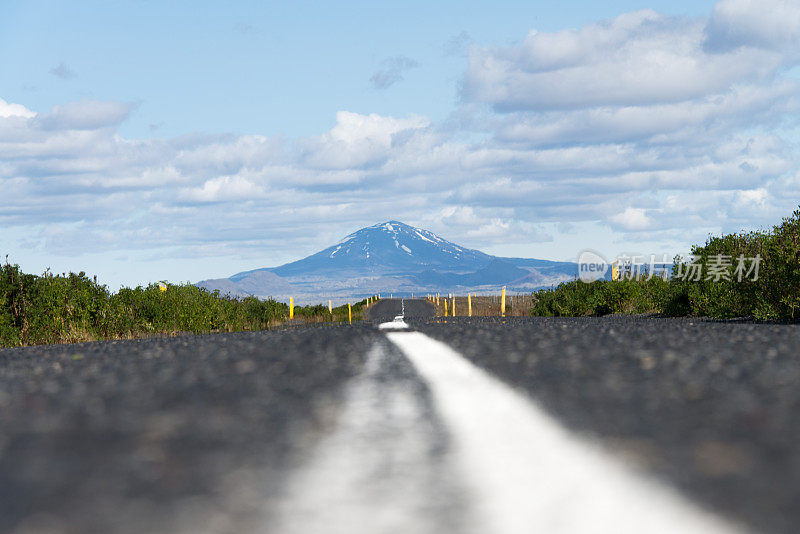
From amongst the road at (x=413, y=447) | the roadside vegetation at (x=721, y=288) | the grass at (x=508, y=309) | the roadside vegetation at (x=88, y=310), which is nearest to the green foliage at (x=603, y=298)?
the roadside vegetation at (x=721, y=288)

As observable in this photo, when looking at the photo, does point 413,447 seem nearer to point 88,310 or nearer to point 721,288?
point 88,310

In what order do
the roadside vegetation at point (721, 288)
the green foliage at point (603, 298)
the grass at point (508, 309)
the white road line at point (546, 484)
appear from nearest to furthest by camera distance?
the white road line at point (546, 484), the roadside vegetation at point (721, 288), the green foliage at point (603, 298), the grass at point (508, 309)

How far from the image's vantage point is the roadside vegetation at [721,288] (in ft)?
46.7

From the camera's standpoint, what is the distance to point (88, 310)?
16000mm

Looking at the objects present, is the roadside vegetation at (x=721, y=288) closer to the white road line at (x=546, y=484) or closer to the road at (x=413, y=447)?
the road at (x=413, y=447)

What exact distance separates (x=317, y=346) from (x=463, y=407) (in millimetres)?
3844

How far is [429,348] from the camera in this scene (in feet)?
24.8

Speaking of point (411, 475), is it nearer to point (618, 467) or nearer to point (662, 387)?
point (618, 467)

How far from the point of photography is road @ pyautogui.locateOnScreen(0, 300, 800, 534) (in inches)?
89.0

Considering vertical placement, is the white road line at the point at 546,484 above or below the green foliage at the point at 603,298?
below

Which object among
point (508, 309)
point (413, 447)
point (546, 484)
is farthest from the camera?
point (508, 309)

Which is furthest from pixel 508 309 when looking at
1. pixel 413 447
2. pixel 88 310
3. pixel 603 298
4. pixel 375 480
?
pixel 375 480

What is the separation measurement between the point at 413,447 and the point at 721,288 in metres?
15.3

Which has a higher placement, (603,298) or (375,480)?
(603,298)
